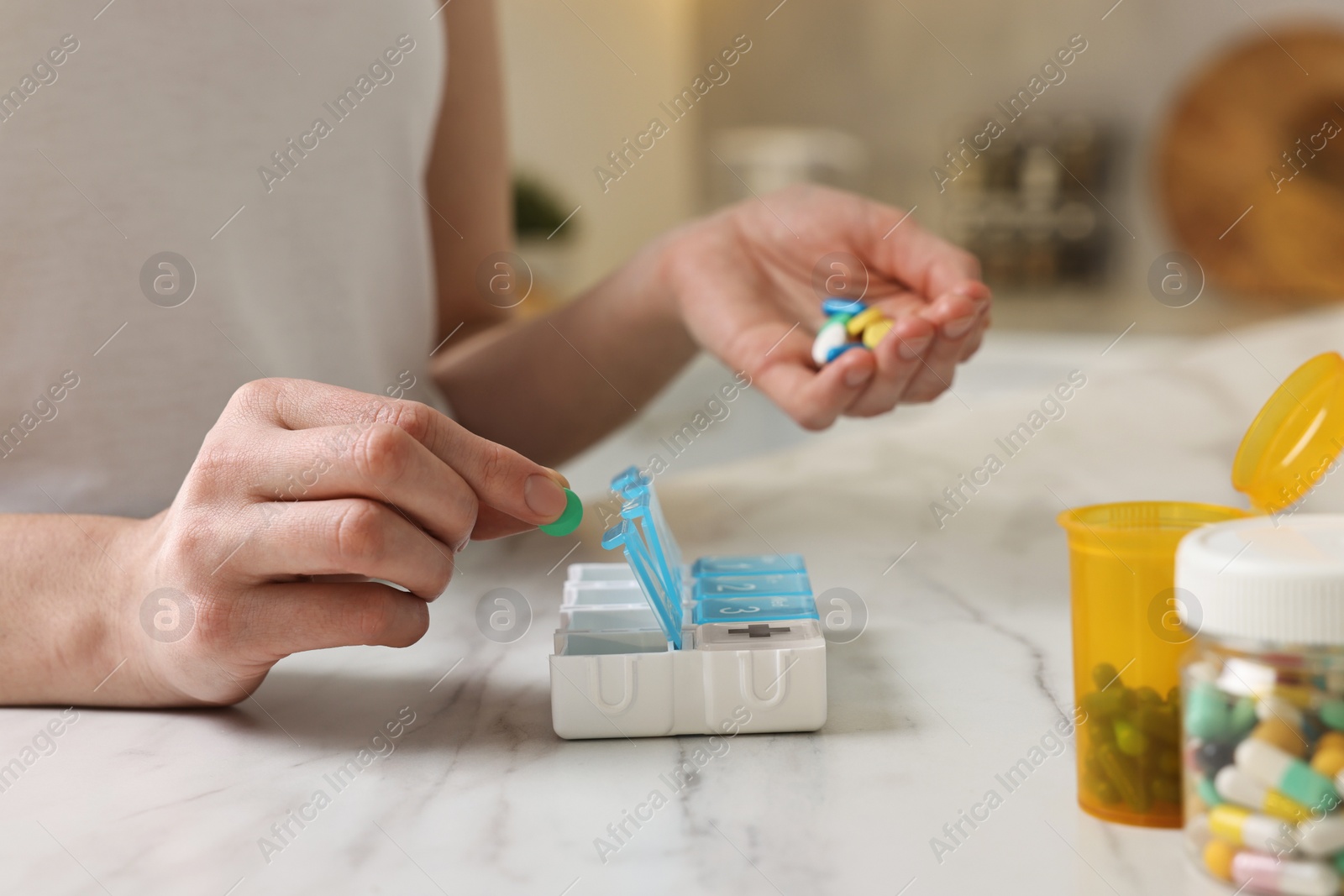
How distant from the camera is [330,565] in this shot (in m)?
0.46

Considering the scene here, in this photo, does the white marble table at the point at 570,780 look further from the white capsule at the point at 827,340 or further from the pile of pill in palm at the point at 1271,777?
the white capsule at the point at 827,340

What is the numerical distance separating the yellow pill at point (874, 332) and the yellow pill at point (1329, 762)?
0.43 m

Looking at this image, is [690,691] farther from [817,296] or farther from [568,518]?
[817,296]

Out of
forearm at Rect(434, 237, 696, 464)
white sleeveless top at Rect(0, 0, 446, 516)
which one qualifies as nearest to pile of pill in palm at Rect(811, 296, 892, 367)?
forearm at Rect(434, 237, 696, 464)

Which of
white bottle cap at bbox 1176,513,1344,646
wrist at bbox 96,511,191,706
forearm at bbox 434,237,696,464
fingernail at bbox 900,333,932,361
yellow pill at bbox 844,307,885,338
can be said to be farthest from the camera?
forearm at bbox 434,237,696,464

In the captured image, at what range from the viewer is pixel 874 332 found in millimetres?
731

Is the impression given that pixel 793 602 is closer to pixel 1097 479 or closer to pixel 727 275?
pixel 727 275

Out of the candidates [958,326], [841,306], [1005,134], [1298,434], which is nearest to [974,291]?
[958,326]

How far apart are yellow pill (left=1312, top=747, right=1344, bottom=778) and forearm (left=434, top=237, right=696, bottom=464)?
607 mm

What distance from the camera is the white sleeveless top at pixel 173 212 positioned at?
2.19 ft

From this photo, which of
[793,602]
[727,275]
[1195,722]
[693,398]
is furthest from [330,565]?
[693,398]

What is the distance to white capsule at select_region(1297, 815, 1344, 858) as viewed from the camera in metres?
0.31

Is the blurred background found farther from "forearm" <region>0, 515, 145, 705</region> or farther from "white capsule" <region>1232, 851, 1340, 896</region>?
"white capsule" <region>1232, 851, 1340, 896</region>

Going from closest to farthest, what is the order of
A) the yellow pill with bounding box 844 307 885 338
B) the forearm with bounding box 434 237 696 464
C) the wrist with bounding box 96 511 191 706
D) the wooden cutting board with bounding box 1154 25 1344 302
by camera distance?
the wrist with bounding box 96 511 191 706, the yellow pill with bounding box 844 307 885 338, the forearm with bounding box 434 237 696 464, the wooden cutting board with bounding box 1154 25 1344 302
